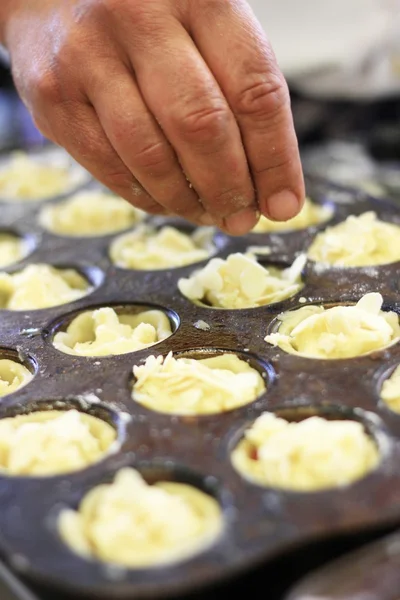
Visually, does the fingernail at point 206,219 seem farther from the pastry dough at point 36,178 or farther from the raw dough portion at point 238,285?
the pastry dough at point 36,178

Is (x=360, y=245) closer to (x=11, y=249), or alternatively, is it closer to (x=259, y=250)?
(x=259, y=250)

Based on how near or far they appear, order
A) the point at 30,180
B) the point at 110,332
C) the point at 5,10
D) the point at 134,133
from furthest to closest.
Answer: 1. the point at 30,180
2. the point at 5,10
3. the point at 110,332
4. the point at 134,133

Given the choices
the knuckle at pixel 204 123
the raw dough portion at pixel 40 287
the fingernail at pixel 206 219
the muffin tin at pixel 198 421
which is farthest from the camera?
the raw dough portion at pixel 40 287

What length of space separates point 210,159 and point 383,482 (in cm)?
94

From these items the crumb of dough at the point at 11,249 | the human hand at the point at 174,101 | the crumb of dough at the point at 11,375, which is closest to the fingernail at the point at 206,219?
the human hand at the point at 174,101

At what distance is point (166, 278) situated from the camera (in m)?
2.59

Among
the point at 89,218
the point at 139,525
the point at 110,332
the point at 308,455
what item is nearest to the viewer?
the point at 139,525

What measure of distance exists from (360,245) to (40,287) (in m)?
1.11

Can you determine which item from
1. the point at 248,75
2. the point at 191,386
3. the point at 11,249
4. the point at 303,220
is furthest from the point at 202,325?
the point at 11,249

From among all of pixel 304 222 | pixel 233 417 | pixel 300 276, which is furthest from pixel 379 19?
pixel 233 417

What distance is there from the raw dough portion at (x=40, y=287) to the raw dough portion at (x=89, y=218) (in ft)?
1.52

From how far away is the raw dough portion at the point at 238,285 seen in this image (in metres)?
2.37

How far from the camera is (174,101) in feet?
6.23

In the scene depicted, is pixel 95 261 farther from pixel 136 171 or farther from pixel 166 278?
pixel 136 171
